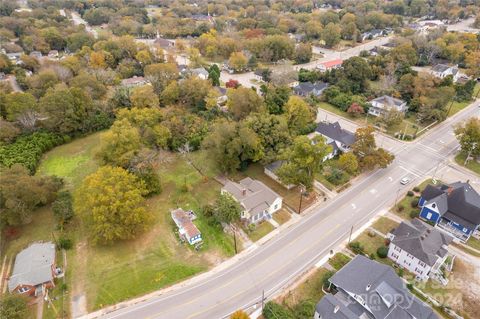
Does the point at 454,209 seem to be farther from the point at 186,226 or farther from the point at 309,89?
the point at 309,89

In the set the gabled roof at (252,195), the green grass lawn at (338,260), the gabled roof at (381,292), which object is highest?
the gabled roof at (381,292)

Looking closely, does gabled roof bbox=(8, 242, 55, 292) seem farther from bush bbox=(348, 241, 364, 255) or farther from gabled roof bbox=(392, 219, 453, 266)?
gabled roof bbox=(392, 219, 453, 266)

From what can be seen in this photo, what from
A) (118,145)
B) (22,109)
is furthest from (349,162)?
(22,109)

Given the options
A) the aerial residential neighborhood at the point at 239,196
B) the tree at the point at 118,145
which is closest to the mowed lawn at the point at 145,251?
the aerial residential neighborhood at the point at 239,196

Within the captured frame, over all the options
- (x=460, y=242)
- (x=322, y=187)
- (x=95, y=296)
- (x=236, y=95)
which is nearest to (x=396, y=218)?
(x=460, y=242)

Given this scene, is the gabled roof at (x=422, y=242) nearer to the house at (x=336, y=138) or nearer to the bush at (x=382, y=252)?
the bush at (x=382, y=252)

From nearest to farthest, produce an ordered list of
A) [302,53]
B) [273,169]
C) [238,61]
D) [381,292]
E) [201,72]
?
[381,292], [273,169], [201,72], [238,61], [302,53]

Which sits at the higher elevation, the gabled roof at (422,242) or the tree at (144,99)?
the tree at (144,99)
